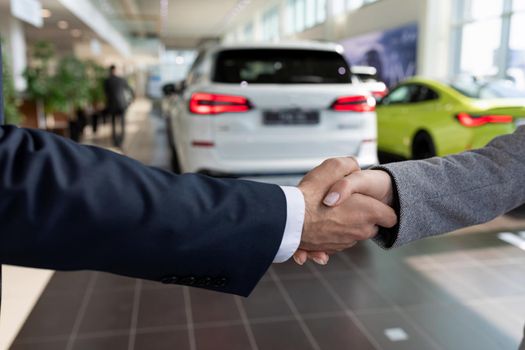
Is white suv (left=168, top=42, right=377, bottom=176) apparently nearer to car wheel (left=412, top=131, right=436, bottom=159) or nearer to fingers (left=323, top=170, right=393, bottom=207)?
car wheel (left=412, top=131, right=436, bottom=159)

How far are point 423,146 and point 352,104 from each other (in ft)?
8.85

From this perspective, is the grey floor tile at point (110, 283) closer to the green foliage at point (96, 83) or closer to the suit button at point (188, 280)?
the suit button at point (188, 280)

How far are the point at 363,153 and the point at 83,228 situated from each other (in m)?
3.48

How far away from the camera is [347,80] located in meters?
4.36

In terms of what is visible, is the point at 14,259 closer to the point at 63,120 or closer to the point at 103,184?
the point at 103,184

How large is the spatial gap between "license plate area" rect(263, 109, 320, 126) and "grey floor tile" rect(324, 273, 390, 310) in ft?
3.88

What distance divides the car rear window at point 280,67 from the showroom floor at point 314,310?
1476 mm

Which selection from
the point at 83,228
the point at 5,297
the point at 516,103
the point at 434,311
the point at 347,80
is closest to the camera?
the point at 83,228

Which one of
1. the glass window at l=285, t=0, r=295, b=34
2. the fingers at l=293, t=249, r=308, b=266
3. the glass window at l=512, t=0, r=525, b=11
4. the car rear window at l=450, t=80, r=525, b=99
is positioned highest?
the glass window at l=285, t=0, r=295, b=34

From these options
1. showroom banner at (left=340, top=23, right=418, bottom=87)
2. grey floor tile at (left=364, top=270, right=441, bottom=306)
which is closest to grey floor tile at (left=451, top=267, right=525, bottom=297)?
grey floor tile at (left=364, top=270, right=441, bottom=306)

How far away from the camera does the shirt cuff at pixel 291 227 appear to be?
1015mm

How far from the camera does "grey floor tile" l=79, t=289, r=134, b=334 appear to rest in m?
2.72

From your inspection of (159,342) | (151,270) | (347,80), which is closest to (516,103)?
(347,80)

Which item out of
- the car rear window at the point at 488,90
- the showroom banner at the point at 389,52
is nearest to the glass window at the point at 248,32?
the showroom banner at the point at 389,52
